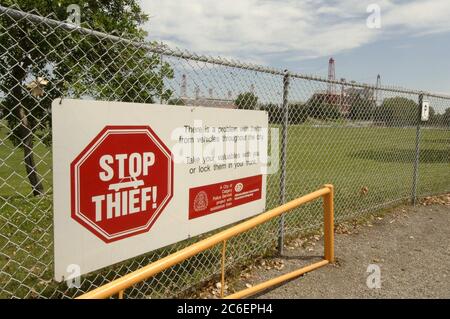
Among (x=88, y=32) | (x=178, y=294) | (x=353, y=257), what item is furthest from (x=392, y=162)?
(x=88, y=32)

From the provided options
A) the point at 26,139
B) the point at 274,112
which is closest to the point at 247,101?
the point at 274,112

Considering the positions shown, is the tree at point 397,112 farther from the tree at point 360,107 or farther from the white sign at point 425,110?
the tree at point 360,107

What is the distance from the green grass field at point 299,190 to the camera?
373 centimetres

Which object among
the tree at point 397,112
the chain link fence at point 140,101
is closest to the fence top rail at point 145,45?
the chain link fence at point 140,101

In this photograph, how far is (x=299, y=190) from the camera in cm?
891

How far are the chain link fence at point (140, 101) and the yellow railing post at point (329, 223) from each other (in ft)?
1.65

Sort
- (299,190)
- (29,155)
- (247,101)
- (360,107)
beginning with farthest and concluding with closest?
1. (299,190)
2. (360,107)
3. (247,101)
4. (29,155)

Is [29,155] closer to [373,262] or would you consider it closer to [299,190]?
[373,262]

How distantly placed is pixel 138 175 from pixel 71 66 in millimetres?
2242

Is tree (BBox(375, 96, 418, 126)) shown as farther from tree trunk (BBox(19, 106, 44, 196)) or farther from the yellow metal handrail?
tree trunk (BBox(19, 106, 44, 196))

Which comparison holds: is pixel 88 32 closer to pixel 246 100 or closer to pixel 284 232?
pixel 246 100

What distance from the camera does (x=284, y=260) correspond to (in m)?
4.62
